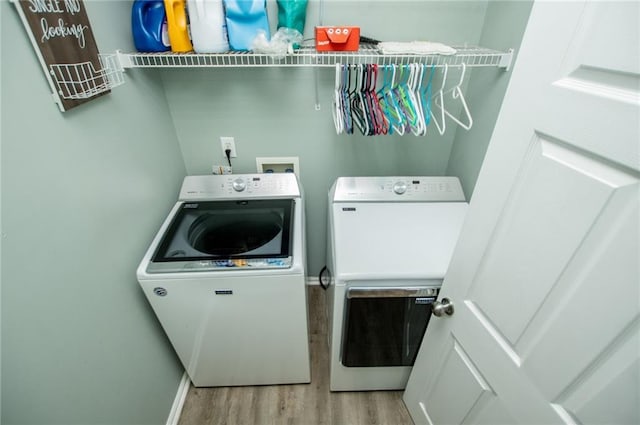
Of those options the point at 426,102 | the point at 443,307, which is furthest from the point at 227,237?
the point at 426,102

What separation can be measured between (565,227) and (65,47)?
54.7 inches

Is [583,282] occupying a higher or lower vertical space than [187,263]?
higher

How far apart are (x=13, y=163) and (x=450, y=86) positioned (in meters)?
1.74

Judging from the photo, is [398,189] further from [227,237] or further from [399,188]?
[227,237]

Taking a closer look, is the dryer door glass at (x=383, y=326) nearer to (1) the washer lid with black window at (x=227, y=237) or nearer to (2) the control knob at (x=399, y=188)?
(1) the washer lid with black window at (x=227, y=237)

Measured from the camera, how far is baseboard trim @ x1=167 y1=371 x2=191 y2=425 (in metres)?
1.50

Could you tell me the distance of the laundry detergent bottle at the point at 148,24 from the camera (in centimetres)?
118

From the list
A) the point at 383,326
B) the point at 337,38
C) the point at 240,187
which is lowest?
the point at 383,326

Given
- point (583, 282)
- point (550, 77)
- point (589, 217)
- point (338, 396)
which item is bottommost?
point (338, 396)

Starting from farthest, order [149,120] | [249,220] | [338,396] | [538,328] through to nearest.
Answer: [338,396]
[249,220]
[149,120]
[538,328]

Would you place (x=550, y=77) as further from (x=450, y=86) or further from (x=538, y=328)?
(x=450, y=86)

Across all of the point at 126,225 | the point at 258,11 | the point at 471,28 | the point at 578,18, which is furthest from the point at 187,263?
the point at 471,28

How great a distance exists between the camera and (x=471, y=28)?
1407mm

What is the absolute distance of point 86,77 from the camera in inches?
36.9
